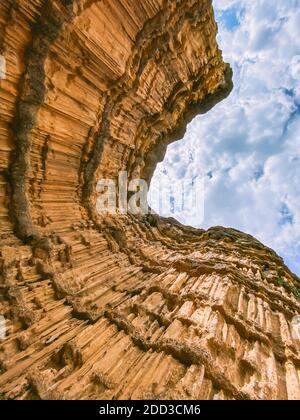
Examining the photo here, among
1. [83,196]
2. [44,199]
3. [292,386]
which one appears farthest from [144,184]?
[292,386]

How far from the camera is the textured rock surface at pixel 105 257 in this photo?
8.00 metres

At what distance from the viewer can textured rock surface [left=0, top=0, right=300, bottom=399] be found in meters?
8.00

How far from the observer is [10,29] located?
432 inches

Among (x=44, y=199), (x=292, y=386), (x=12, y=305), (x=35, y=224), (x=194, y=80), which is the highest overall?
(x=194, y=80)

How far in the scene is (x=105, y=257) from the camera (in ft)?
54.6

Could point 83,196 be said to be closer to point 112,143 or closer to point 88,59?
point 112,143

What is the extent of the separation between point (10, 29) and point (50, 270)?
9.89m

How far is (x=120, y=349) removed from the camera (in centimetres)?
919

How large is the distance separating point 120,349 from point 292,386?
509 centimetres

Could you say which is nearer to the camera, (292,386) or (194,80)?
(292,386)
